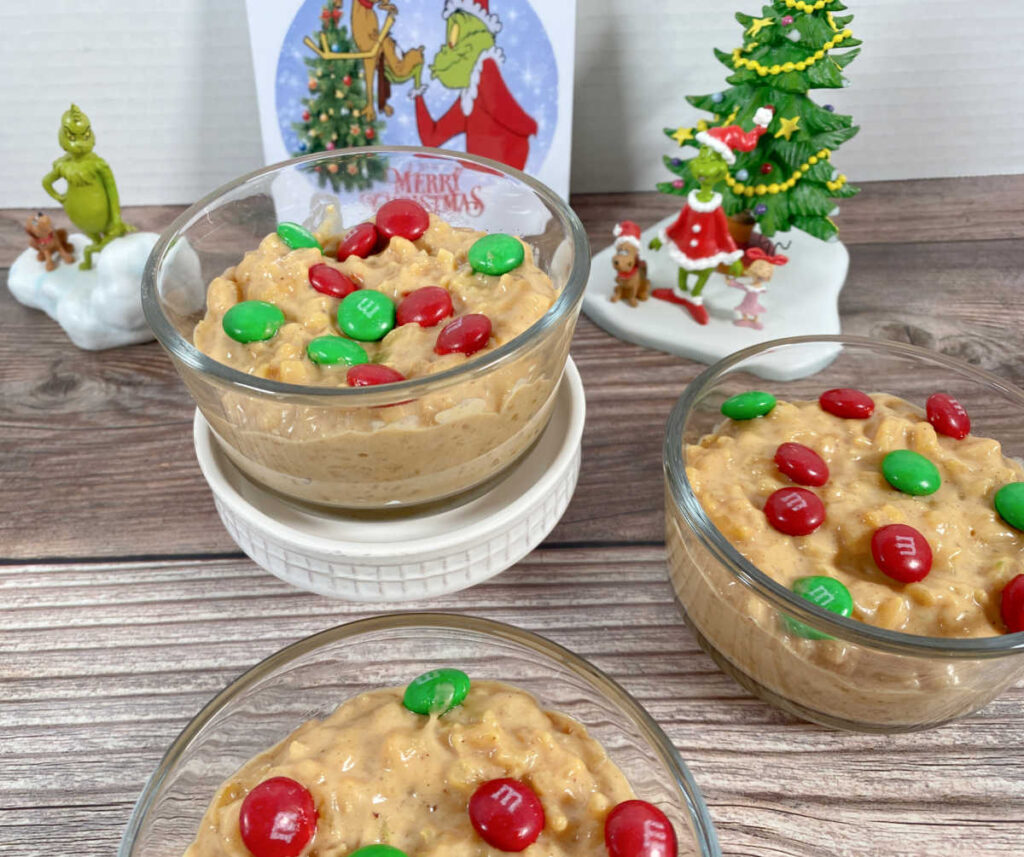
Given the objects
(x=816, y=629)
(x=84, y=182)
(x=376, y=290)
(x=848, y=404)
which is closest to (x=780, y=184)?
(x=848, y=404)

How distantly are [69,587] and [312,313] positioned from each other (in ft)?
1.61

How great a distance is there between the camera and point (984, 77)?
5.85ft

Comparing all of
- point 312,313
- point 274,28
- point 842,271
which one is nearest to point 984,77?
point 842,271

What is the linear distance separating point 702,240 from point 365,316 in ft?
2.09

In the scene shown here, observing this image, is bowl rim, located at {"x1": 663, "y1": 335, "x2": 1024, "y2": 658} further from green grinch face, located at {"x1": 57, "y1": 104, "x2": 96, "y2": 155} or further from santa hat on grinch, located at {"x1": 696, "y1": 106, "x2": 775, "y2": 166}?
green grinch face, located at {"x1": 57, "y1": 104, "x2": 96, "y2": 155}

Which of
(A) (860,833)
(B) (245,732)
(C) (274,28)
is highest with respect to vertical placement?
(C) (274,28)

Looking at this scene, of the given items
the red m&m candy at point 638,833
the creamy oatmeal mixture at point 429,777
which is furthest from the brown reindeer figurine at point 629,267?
the red m&m candy at point 638,833

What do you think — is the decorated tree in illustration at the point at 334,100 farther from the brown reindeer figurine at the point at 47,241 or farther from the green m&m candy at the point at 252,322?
the green m&m candy at the point at 252,322

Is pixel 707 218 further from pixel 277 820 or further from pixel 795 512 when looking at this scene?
pixel 277 820

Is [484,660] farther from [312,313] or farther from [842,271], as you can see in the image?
[842,271]

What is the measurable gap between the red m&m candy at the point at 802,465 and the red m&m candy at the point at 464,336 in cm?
35

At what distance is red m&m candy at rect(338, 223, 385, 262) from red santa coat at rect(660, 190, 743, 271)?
50 cm

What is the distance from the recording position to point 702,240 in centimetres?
146

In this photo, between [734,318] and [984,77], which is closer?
[734,318]
